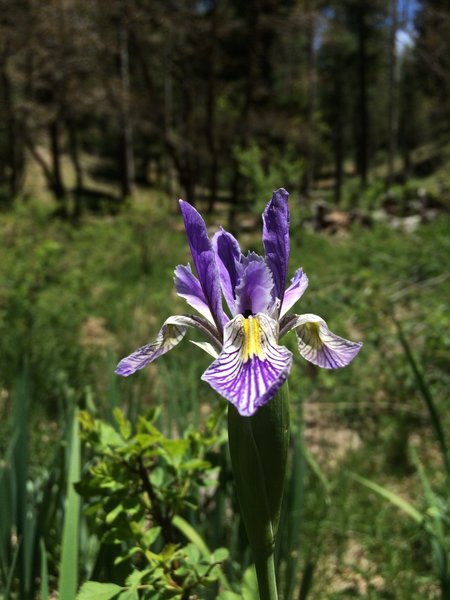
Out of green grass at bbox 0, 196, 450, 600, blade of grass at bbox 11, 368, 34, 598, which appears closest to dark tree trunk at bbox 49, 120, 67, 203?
green grass at bbox 0, 196, 450, 600

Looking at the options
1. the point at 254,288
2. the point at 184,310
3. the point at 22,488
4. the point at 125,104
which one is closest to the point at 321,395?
the point at 184,310

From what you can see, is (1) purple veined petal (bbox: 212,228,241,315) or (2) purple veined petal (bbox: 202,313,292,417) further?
(1) purple veined petal (bbox: 212,228,241,315)

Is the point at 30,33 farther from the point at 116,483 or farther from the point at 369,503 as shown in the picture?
the point at 116,483

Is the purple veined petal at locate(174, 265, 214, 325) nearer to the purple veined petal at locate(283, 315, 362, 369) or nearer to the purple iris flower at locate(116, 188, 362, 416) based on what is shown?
the purple iris flower at locate(116, 188, 362, 416)

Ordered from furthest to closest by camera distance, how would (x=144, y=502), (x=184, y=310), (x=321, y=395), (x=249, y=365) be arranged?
1. (x=184, y=310)
2. (x=321, y=395)
3. (x=144, y=502)
4. (x=249, y=365)

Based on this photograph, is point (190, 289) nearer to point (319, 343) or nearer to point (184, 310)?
point (319, 343)
